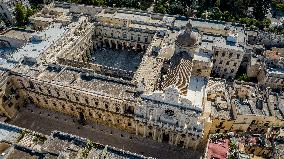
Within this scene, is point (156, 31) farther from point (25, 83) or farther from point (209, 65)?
point (25, 83)

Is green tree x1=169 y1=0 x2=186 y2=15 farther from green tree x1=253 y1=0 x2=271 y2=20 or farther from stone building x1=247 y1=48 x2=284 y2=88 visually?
stone building x1=247 y1=48 x2=284 y2=88

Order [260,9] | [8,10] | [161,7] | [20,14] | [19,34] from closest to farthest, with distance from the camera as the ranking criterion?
[19,34] → [20,14] → [8,10] → [161,7] → [260,9]

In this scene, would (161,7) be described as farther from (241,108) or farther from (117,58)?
(241,108)

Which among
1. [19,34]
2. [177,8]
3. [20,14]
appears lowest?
[19,34]

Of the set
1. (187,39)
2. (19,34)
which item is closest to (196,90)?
(187,39)

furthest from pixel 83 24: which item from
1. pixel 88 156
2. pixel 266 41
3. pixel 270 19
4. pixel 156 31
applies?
Result: pixel 270 19

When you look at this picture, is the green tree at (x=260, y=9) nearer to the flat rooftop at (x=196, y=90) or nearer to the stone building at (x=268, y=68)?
the stone building at (x=268, y=68)
